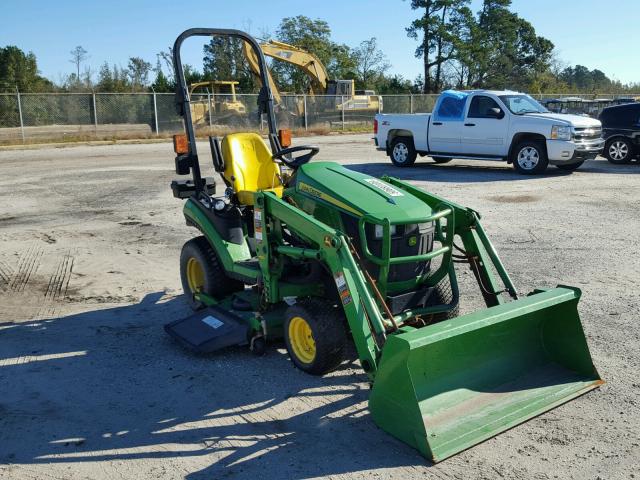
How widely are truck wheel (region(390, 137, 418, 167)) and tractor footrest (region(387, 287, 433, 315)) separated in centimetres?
1249

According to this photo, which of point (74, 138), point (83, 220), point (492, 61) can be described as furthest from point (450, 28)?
point (83, 220)

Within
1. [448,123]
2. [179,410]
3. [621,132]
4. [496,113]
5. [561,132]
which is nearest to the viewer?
[179,410]

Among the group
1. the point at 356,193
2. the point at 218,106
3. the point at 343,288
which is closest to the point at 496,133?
the point at 356,193

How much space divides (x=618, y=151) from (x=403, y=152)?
220 inches

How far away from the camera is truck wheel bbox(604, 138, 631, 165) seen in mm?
16578

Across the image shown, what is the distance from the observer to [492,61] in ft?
185

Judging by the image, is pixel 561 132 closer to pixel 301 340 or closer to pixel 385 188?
pixel 385 188

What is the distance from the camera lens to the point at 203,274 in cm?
569

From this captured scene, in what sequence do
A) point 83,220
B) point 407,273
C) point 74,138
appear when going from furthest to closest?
1. point 74,138
2. point 83,220
3. point 407,273

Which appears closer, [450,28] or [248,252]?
[248,252]

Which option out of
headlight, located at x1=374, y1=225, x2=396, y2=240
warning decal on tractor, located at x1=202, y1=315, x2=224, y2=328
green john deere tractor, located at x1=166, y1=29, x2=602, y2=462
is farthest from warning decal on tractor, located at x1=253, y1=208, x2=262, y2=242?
headlight, located at x1=374, y1=225, x2=396, y2=240

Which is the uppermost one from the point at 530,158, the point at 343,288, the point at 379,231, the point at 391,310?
the point at 379,231

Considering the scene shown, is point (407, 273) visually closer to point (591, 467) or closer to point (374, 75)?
point (591, 467)

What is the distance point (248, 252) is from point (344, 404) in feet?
5.84
